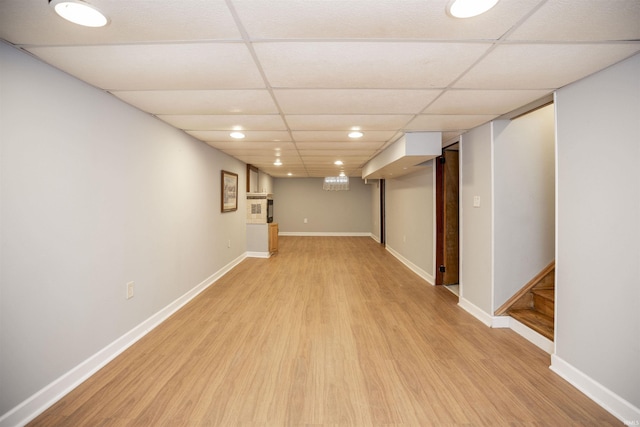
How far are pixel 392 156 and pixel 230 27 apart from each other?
301 centimetres

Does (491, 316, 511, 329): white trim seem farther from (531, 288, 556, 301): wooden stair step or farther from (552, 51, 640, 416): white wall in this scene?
(552, 51, 640, 416): white wall

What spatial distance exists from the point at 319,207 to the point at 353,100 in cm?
805

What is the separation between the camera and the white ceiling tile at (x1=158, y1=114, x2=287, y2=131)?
275 centimetres

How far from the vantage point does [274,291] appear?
397cm

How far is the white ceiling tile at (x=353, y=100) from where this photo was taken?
83.0 inches

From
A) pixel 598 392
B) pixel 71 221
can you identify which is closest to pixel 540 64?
pixel 598 392

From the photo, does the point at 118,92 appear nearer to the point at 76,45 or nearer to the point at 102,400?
the point at 76,45

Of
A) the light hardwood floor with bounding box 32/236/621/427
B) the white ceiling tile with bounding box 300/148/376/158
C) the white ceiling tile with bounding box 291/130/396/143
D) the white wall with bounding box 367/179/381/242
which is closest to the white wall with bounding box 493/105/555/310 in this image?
the light hardwood floor with bounding box 32/236/621/427

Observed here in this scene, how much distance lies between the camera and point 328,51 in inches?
60.7

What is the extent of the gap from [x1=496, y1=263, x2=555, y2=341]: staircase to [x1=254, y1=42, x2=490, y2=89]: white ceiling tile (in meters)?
2.30

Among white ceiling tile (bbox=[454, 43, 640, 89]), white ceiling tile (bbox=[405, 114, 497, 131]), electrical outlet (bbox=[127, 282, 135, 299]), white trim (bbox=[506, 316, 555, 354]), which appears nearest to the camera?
white ceiling tile (bbox=[454, 43, 640, 89])

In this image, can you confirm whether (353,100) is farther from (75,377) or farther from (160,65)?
(75,377)

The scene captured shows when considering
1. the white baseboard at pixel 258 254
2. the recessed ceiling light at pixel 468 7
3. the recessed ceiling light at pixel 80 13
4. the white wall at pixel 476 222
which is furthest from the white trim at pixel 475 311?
the white baseboard at pixel 258 254

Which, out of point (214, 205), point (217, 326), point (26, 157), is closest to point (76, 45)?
point (26, 157)
